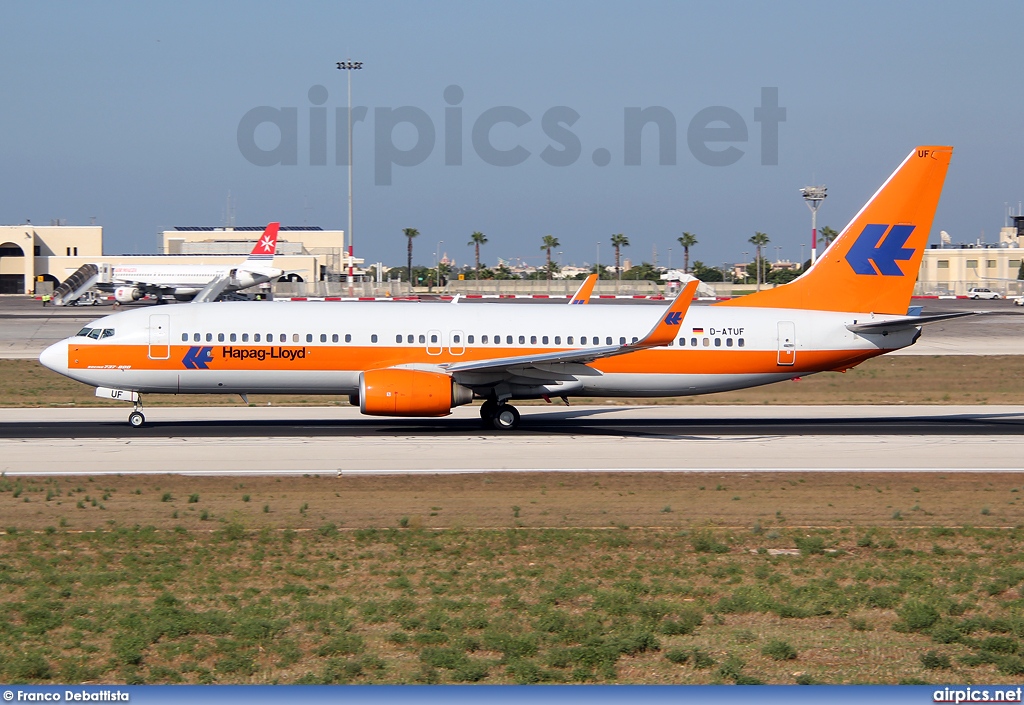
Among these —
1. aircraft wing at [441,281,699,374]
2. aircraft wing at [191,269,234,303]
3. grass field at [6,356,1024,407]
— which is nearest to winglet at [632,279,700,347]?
aircraft wing at [441,281,699,374]

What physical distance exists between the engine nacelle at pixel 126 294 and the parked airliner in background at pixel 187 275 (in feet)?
9.90

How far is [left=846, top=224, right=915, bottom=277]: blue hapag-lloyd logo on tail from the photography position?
3309cm

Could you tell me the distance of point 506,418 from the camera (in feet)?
106

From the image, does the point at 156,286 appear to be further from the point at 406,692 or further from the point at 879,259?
the point at 406,692

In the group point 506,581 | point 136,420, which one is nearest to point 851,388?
point 136,420

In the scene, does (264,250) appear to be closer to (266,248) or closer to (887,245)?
(266,248)

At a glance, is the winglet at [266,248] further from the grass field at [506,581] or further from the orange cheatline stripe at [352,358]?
the grass field at [506,581]

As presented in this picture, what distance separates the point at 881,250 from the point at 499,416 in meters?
13.3

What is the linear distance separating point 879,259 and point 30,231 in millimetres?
147392

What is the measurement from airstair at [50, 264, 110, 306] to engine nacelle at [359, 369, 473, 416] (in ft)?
264

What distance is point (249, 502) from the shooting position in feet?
65.8

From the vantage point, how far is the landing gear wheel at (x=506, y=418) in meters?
32.2

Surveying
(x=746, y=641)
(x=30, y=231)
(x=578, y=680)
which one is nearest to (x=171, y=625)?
(x=578, y=680)

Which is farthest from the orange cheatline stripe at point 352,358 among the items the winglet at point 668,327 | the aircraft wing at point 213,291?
the aircraft wing at point 213,291
